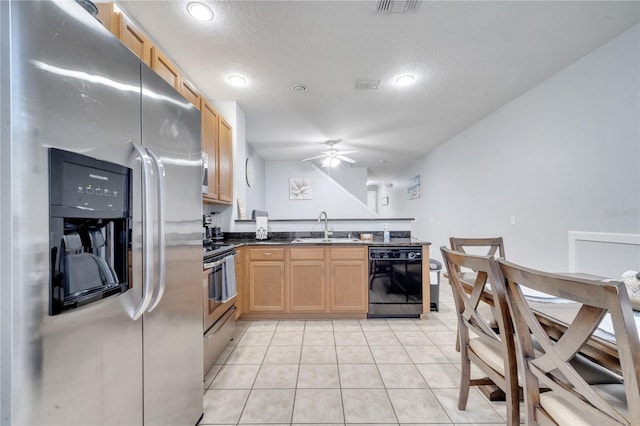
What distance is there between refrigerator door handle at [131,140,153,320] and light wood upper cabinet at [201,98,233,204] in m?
1.57

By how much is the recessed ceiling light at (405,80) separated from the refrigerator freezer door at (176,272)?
2265 millimetres

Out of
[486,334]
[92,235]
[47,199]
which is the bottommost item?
[486,334]

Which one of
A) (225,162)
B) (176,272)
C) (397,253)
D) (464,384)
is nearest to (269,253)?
(225,162)

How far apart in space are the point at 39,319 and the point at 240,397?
4.59 ft

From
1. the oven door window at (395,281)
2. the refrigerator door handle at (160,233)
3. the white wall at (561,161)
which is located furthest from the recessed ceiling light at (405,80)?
the refrigerator door handle at (160,233)

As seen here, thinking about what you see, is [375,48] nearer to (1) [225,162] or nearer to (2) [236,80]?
(2) [236,80]

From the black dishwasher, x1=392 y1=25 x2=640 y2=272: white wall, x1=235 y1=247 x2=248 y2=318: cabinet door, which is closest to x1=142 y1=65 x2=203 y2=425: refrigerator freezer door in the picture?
x1=235 y1=247 x2=248 y2=318: cabinet door

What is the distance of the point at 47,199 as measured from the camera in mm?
641

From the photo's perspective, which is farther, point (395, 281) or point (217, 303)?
point (395, 281)

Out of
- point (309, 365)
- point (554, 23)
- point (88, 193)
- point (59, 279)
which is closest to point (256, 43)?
point (88, 193)

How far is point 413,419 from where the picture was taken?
1457 millimetres

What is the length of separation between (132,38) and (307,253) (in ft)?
7.44

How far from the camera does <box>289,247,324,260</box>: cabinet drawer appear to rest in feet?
9.29

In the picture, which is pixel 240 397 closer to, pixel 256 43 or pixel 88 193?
pixel 88 193
